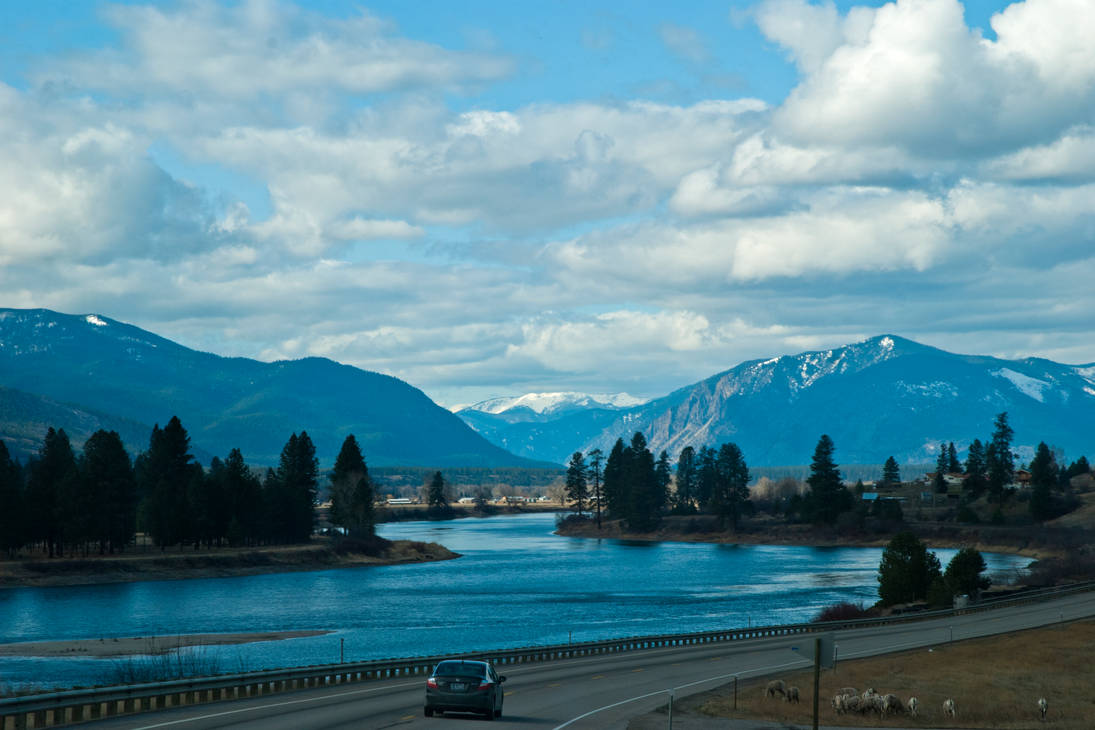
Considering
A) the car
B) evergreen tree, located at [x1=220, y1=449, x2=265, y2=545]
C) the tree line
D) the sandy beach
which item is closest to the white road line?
the car

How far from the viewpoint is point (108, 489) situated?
137125mm

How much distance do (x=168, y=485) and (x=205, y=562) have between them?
42.1 feet

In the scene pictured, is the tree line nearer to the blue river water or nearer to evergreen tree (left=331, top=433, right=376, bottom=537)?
evergreen tree (left=331, top=433, right=376, bottom=537)

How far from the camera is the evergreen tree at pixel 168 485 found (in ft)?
488

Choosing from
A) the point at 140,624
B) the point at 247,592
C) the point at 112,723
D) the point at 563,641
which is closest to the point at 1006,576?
the point at 563,641

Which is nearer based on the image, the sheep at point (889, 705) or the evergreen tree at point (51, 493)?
the sheep at point (889, 705)

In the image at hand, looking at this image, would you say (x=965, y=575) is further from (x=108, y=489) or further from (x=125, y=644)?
(x=108, y=489)

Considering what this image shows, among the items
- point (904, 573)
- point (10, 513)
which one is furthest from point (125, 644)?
point (904, 573)

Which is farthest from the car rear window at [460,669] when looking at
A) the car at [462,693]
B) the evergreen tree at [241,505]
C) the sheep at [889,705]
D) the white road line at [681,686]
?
the evergreen tree at [241,505]

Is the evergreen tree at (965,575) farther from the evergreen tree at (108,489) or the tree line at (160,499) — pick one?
the tree line at (160,499)

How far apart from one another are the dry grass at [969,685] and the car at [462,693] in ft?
31.2

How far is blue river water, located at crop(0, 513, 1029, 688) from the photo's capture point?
80.1m

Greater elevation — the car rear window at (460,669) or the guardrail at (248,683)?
the car rear window at (460,669)

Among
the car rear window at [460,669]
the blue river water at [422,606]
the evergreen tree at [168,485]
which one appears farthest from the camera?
the evergreen tree at [168,485]
